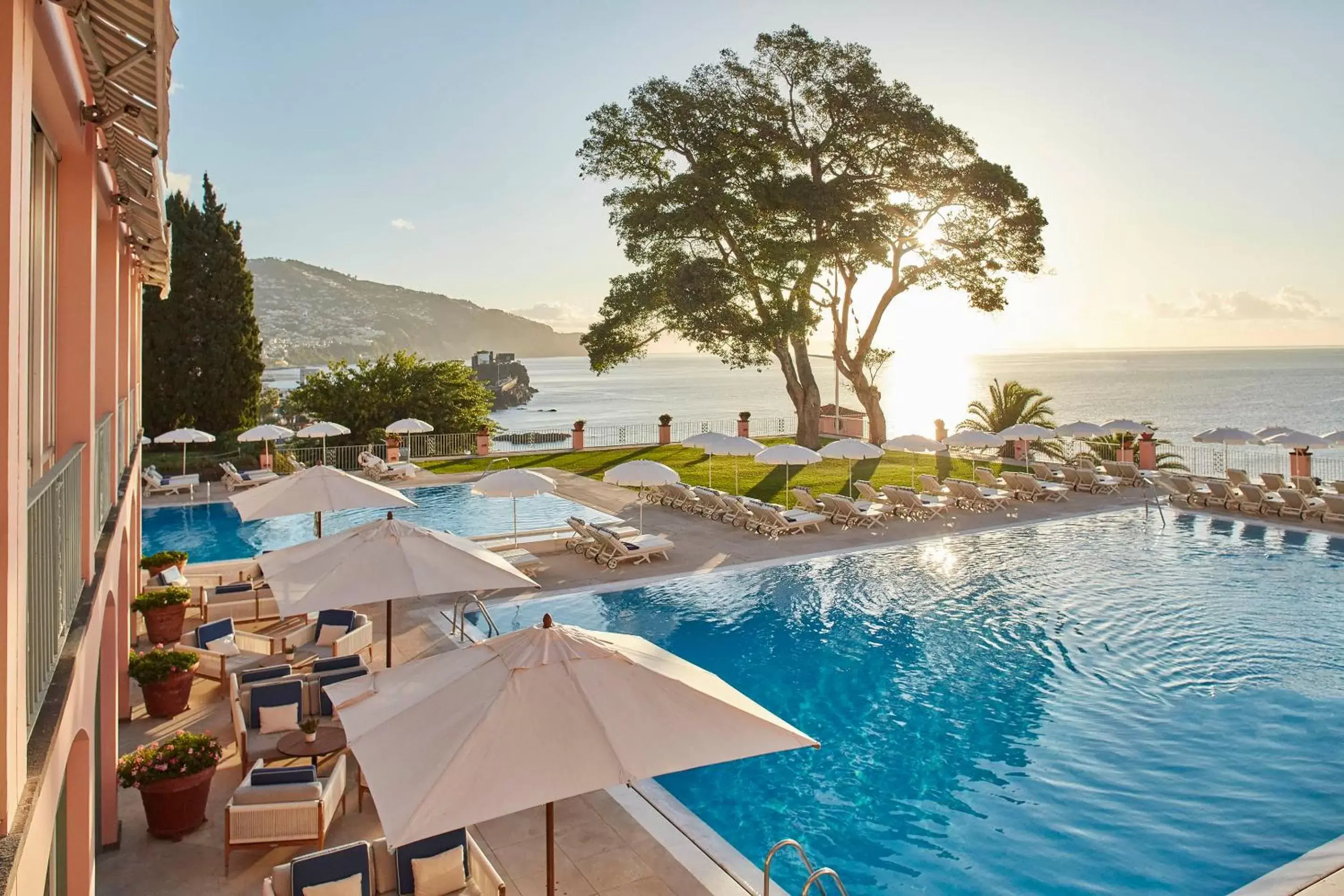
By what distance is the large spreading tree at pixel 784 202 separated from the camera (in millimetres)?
31578

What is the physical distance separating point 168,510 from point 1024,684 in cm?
2196

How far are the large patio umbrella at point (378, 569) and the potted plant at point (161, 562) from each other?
207 inches

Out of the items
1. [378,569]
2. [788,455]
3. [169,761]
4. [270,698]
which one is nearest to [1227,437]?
[788,455]

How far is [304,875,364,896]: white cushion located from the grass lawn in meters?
19.0

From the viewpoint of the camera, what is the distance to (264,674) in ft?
30.3

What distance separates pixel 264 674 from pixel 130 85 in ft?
21.4

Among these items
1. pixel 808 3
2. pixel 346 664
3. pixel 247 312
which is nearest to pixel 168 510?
pixel 247 312

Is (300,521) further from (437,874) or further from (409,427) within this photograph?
(437,874)

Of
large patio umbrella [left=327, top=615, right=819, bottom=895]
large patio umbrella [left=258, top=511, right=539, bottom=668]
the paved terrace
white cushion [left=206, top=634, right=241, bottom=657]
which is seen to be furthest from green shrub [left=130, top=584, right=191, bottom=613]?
large patio umbrella [left=327, top=615, right=819, bottom=895]

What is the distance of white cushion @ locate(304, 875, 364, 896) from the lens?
18.4 feet

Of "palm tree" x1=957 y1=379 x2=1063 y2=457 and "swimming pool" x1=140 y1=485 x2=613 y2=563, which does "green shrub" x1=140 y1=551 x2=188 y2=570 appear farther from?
"palm tree" x1=957 y1=379 x2=1063 y2=457

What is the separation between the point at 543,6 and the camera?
2461cm

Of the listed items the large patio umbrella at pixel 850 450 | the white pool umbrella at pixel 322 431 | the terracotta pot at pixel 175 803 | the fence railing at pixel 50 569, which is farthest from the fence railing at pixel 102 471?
the white pool umbrella at pixel 322 431

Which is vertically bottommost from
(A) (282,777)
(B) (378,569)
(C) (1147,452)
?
(A) (282,777)
